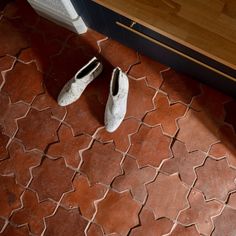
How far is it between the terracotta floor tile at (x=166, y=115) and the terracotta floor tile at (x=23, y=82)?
0.40 meters

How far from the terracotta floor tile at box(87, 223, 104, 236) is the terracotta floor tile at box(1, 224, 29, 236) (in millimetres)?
208

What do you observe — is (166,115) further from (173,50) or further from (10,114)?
(10,114)

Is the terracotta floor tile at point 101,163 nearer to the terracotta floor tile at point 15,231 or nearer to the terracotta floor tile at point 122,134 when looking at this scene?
the terracotta floor tile at point 122,134

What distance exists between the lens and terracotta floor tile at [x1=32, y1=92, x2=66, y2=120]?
1245 millimetres

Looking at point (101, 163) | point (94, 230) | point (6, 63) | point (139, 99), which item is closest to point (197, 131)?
point (139, 99)

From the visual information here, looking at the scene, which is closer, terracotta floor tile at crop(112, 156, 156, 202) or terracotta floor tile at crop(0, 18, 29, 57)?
terracotta floor tile at crop(112, 156, 156, 202)

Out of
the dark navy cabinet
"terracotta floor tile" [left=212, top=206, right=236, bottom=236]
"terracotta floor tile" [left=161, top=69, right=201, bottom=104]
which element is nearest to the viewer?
the dark navy cabinet

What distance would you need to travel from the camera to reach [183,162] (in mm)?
1161

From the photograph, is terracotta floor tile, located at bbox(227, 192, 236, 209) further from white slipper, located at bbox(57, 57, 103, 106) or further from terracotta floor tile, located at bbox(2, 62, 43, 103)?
terracotta floor tile, located at bbox(2, 62, 43, 103)

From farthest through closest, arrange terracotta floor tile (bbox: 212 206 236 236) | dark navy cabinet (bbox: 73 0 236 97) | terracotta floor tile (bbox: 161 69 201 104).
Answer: terracotta floor tile (bbox: 161 69 201 104), terracotta floor tile (bbox: 212 206 236 236), dark navy cabinet (bbox: 73 0 236 97)

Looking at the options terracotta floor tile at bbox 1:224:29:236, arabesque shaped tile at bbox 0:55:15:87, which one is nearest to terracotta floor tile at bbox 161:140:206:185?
terracotta floor tile at bbox 1:224:29:236

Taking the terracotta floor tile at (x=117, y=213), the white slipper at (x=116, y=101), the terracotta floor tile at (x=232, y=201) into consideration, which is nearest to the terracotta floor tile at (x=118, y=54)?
the white slipper at (x=116, y=101)

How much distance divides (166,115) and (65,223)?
482 mm

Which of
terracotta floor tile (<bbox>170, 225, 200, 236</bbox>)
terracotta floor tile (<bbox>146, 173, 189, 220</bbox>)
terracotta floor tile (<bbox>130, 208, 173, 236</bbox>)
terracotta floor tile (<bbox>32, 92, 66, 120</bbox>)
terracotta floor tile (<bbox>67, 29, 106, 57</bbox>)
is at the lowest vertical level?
terracotta floor tile (<bbox>170, 225, 200, 236</bbox>)
